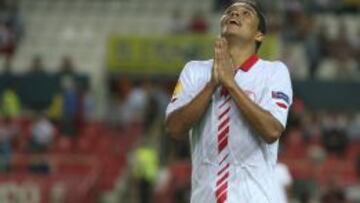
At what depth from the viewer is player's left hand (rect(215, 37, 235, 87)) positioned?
202 inches

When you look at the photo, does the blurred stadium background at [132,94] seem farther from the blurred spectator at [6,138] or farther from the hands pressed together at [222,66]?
the hands pressed together at [222,66]

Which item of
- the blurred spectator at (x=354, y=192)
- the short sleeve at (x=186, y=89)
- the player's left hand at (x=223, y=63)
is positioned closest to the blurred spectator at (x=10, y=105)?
the blurred spectator at (x=354, y=192)

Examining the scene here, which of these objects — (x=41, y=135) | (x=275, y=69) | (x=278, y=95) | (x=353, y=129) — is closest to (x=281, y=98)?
(x=278, y=95)

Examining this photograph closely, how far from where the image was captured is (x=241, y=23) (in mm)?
5250

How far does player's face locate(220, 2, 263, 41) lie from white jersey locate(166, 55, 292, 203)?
5.3 inches

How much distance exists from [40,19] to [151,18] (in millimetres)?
2250

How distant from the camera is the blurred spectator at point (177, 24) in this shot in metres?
23.8

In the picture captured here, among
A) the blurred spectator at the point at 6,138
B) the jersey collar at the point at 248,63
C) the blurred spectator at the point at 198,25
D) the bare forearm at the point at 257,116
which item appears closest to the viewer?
the bare forearm at the point at 257,116

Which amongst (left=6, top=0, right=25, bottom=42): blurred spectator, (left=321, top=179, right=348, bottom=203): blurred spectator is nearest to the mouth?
(left=321, top=179, right=348, bottom=203): blurred spectator

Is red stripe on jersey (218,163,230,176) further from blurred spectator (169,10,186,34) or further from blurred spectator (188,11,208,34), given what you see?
blurred spectator (169,10,186,34)

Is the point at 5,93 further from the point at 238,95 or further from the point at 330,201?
the point at 238,95

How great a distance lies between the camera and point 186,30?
937 inches

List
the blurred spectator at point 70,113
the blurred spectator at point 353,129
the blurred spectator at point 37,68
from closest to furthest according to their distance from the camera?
1. the blurred spectator at point 353,129
2. the blurred spectator at point 70,113
3. the blurred spectator at point 37,68

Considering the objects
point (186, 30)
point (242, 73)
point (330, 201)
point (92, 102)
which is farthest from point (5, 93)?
point (242, 73)
